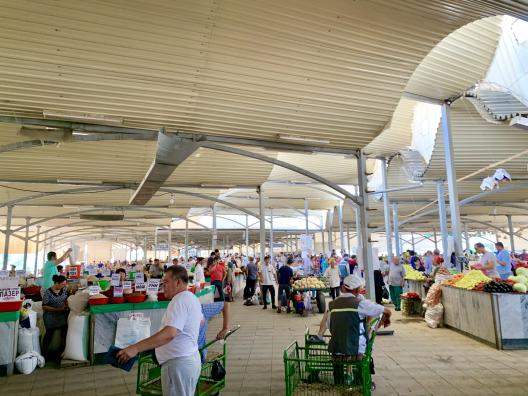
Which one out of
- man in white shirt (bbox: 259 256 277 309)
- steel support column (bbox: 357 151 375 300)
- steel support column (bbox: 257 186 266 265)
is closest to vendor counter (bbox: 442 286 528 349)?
steel support column (bbox: 357 151 375 300)

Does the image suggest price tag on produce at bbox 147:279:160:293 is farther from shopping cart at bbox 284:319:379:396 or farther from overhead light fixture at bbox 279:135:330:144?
overhead light fixture at bbox 279:135:330:144

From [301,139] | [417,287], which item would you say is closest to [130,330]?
[301,139]

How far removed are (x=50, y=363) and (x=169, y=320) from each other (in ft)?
16.9

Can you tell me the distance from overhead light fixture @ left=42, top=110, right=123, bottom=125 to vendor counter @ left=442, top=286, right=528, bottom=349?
8.20 meters

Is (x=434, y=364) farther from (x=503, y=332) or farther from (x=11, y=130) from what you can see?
(x=11, y=130)

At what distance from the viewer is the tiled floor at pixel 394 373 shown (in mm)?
5309

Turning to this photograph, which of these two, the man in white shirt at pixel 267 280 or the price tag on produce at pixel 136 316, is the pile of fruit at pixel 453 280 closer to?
the man in white shirt at pixel 267 280

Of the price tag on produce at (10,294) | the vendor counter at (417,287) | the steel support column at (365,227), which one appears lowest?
the vendor counter at (417,287)

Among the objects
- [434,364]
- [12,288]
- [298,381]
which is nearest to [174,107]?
[12,288]

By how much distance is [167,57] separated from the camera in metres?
6.94

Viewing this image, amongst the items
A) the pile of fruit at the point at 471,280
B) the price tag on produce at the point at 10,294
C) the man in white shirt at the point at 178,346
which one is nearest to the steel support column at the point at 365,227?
the pile of fruit at the point at 471,280

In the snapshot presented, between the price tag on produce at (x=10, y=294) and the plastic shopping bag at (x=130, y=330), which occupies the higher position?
the price tag on produce at (x=10, y=294)

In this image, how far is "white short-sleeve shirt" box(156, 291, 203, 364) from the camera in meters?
3.00

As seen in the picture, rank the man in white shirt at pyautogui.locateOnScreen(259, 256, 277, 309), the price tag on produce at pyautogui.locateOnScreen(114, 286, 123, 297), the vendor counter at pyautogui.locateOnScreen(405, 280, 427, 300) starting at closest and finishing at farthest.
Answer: the price tag on produce at pyautogui.locateOnScreen(114, 286, 123, 297) → the vendor counter at pyautogui.locateOnScreen(405, 280, 427, 300) → the man in white shirt at pyautogui.locateOnScreen(259, 256, 277, 309)
